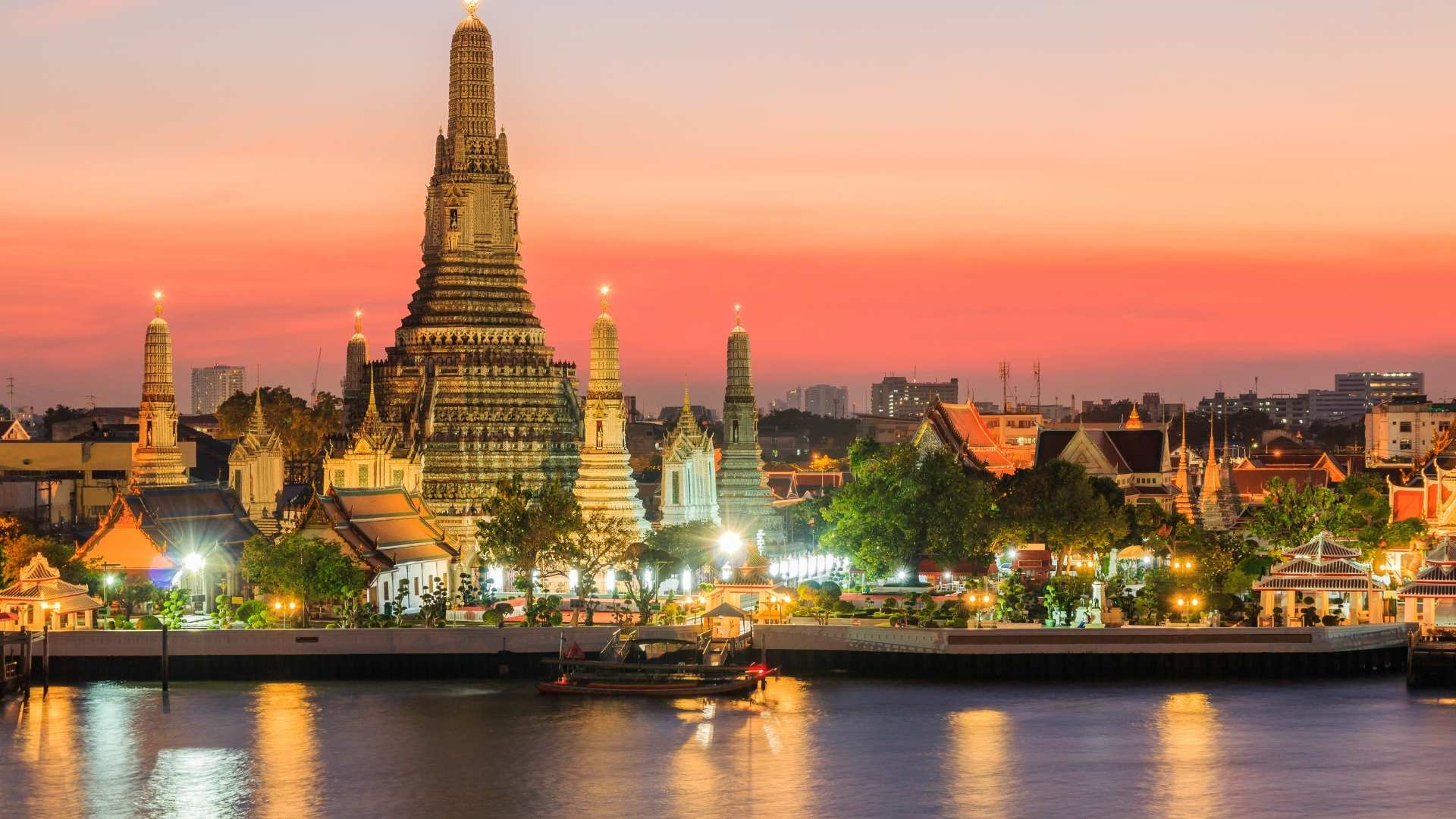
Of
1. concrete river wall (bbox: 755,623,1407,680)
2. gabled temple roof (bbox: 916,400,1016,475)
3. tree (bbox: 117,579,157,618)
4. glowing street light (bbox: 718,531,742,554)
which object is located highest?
gabled temple roof (bbox: 916,400,1016,475)

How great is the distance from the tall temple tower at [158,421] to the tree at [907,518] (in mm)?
26803

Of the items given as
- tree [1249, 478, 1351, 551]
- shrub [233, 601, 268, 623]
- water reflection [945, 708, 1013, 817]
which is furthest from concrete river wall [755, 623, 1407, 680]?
tree [1249, 478, 1351, 551]

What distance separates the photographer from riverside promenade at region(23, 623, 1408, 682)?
79.9 m

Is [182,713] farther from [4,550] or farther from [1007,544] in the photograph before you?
[1007,544]

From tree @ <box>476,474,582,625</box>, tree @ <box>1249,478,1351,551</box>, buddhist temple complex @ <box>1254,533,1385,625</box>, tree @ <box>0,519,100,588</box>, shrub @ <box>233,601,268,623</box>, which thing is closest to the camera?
shrub @ <box>233,601,268,623</box>

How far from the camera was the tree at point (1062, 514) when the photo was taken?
10062 cm

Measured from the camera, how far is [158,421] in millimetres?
101125

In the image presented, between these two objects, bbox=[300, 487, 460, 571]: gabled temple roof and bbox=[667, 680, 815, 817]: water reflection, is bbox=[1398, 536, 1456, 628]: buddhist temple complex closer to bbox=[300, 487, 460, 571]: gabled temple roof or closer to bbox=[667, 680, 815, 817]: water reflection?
bbox=[667, 680, 815, 817]: water reflection

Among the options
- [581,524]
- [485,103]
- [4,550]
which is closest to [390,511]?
[581,524]

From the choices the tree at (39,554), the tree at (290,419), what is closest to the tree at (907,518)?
the tree at (39,554)

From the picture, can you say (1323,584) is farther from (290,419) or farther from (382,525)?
(290,419)

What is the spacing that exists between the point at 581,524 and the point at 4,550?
68.7 feet

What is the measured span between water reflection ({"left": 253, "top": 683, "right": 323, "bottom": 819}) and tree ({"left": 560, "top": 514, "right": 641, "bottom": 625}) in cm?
1420

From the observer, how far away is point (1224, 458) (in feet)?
495
